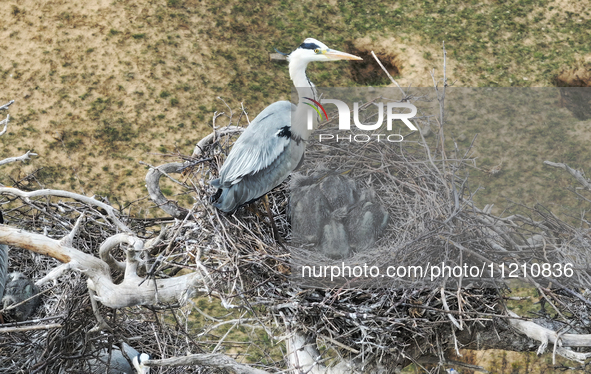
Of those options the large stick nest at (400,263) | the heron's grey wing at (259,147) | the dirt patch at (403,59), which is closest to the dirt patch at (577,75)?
the dirt patch at (403,59)

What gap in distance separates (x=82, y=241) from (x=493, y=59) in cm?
555

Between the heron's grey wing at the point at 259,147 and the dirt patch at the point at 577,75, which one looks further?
the dirt patch at the point at 577,75

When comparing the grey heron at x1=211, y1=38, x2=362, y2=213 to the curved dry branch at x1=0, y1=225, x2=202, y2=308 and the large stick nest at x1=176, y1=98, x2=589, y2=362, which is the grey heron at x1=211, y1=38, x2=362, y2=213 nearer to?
the large stick nest at x1=176, y1=98, x2=589, y2=362

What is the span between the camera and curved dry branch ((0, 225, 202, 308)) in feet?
9.01

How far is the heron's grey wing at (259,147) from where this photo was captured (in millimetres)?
2963

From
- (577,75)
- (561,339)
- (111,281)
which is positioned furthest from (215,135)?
(577,75)

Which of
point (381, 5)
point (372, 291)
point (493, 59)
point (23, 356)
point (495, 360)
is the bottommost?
A: point (495, 360)

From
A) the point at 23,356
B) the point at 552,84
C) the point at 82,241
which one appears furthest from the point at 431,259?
the point at 552,84

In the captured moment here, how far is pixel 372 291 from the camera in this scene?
2818mm

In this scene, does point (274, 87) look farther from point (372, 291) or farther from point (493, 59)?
point (372, 291)

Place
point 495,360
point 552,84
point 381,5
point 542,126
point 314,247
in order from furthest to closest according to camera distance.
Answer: point 381,5
point 552,84
point 542,126
point 495,360
point 314,247

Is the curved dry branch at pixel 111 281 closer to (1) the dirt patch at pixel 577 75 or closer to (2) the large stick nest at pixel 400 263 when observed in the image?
(2) the large stick nest at pixel 400 263

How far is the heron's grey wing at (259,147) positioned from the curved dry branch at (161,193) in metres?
0.54

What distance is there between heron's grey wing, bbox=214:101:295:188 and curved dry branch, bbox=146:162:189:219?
544 mm
